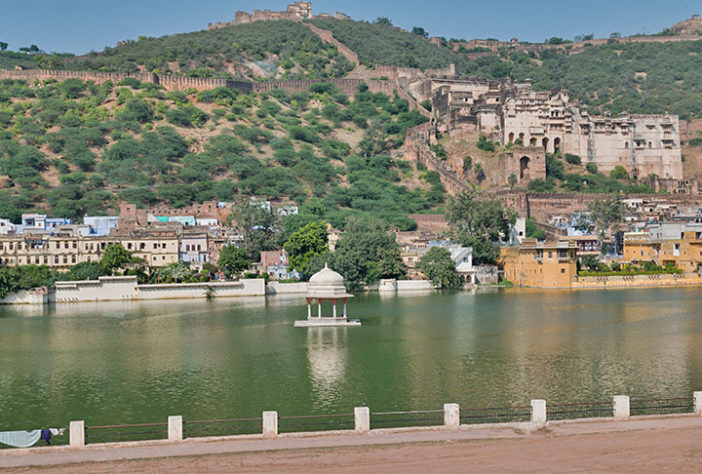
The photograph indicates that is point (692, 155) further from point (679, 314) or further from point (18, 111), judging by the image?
point (18, 111)

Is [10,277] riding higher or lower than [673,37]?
lower

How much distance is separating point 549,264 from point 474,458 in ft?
145

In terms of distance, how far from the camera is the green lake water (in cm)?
2358

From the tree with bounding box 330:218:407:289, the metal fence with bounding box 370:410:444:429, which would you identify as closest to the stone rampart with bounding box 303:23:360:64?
the tree with bounding box 330:218:407:289

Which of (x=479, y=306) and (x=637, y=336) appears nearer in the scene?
(x=637, y=336)

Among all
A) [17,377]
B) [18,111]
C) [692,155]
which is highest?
[18,111]

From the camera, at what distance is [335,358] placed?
3083 cm

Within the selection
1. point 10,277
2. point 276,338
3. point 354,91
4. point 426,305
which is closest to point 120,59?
point 354,91

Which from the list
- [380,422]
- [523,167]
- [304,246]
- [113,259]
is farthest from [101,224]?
[380,422]

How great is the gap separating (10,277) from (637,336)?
118 feet

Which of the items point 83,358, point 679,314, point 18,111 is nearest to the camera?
point 83,358

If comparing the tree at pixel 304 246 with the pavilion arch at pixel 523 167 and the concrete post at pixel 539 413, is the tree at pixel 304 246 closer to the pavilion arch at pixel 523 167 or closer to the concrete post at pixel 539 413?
the pavilion arch at pixel 523 167

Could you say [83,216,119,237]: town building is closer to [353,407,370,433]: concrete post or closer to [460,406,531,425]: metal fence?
[460,406,531,425]: metal fence

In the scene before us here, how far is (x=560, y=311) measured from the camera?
43375 millimetres
